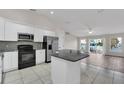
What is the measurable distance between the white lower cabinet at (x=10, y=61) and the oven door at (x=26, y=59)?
0.18 m

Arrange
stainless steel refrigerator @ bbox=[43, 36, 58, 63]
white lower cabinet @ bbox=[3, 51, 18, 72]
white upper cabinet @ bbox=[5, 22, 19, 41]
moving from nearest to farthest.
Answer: white lower cabinet @ bbox=[3, 51, 18, 72]
white upper cabinet @ bbox=[5, 22, 19, 41]
stainless steel refrigerator @ bbox=[43, 36, 58, 63]

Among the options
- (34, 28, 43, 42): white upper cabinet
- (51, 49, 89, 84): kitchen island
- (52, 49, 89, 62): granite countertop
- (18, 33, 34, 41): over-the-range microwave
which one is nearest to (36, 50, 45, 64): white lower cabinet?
(34, 28, 43, 42): white upper cabinet

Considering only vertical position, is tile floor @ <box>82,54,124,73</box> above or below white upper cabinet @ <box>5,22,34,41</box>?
below

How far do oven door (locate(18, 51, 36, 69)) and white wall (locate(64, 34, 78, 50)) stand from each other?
5.69 meters

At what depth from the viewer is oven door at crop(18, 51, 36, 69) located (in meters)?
3.70

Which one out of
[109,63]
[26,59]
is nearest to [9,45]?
[26,59]

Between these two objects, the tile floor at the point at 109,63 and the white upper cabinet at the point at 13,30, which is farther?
the tile floor at the point at 109,63

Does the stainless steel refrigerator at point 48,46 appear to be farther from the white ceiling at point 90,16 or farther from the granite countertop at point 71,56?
the granite countertop at point 71,56

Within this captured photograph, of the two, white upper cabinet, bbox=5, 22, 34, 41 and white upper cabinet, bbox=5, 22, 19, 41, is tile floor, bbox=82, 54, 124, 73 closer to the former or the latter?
white upper cabinet, bbox=5, 22, 34, 41

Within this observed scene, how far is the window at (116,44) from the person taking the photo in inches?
312

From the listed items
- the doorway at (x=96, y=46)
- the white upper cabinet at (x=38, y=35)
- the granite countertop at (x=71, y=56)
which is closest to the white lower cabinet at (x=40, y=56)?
the white upper cabinet at (x=38, y=35)
